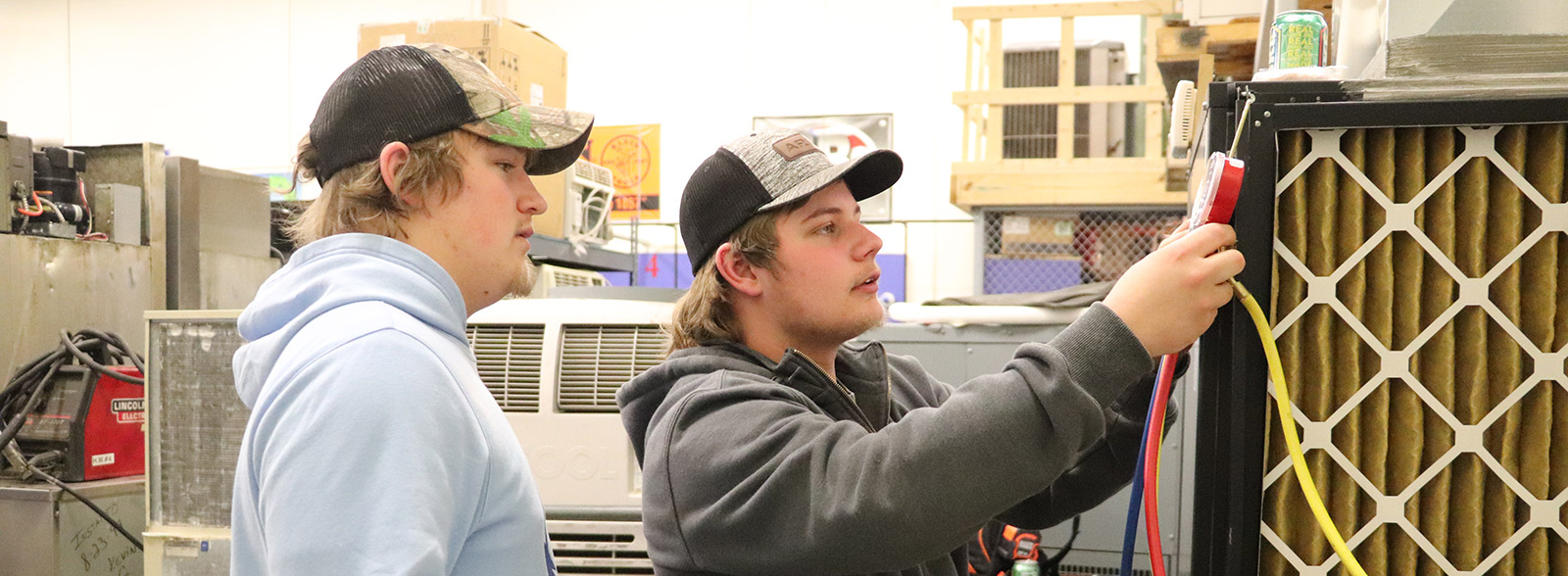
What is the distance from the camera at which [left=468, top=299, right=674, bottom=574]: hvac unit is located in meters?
2.80

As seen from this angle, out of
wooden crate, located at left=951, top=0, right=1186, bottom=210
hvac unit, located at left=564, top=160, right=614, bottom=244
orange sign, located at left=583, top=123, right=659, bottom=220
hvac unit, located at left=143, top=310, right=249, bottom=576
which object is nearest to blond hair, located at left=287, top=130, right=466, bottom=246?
hvac unit, located at left=143, top=310, right=249, bottom=576

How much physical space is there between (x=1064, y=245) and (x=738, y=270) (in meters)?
3.88

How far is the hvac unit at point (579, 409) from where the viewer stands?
110 inches

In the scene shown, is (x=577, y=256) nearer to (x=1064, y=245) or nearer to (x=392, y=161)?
(x=1064, y=245)

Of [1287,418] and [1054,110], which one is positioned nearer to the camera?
[1287,418]

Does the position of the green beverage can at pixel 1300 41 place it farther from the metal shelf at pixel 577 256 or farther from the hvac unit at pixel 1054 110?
the hvac unit at pixel 1054 110

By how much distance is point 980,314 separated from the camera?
12.2ft

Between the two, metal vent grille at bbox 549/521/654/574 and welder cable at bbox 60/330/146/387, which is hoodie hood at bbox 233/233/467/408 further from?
welder cable at bbox 60/330/146/387

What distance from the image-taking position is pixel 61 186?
394 cm

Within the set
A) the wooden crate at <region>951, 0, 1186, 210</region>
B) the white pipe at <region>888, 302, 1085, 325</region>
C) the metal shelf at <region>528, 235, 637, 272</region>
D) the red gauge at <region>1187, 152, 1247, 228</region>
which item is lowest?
the white pipe at <region>888, 302, 1085, 325</region>

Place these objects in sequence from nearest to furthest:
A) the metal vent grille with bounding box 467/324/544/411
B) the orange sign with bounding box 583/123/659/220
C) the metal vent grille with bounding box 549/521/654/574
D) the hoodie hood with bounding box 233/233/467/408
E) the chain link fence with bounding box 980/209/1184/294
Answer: the hoodie hood with bounding box 233/233/467/408, the metal vent grille with bounding box 549/521/654/574, the metal vent grille with bounding box 467/324/544/411, the chain link fence with bounding box 980/209/1184/294, the orange sign with bounding box 583/123/659/220

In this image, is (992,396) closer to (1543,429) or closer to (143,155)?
(1543,429)

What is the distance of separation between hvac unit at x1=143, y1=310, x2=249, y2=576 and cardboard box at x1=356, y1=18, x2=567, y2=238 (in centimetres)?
143

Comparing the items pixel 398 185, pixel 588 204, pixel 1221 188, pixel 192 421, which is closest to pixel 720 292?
pixel 398 185
